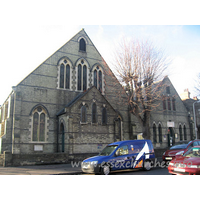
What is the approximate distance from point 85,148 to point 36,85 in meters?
7.83

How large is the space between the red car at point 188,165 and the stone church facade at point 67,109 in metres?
10.6

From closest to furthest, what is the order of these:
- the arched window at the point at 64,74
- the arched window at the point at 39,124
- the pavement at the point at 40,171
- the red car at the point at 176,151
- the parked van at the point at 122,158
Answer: the parked van at the point at 122,158 < the pavement at the point at 40,171 < the red car at the point at 176,151 < the arched window at the point at 39,124 < the arched window at the point at 64,74

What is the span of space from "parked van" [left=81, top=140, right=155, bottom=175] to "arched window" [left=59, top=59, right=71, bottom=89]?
11.3m

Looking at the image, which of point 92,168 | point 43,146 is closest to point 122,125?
point 43,146

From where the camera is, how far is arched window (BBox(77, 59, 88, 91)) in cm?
2371

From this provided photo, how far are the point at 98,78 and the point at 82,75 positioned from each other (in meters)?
2.12

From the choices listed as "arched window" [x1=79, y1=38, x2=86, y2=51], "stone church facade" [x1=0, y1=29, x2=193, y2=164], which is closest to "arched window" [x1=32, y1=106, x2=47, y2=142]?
"stone church facade" [x1=0, y1=29, x2=193, y2=164]

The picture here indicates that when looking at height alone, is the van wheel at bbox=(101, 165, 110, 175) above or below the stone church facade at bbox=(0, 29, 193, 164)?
below

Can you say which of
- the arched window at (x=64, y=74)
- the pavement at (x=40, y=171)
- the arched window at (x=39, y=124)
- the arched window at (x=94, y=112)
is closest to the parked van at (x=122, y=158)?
the pavement at (x=40, y=171)

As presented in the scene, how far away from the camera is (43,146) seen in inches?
803

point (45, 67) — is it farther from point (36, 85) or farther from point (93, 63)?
point (93, 63)

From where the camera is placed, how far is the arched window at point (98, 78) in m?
24.8

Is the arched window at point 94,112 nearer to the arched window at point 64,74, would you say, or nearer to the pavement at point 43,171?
the arched window at point 64,74

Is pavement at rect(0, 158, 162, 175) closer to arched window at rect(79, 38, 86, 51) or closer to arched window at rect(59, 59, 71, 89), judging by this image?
arched window at rect(59, 59, 71, 89)
